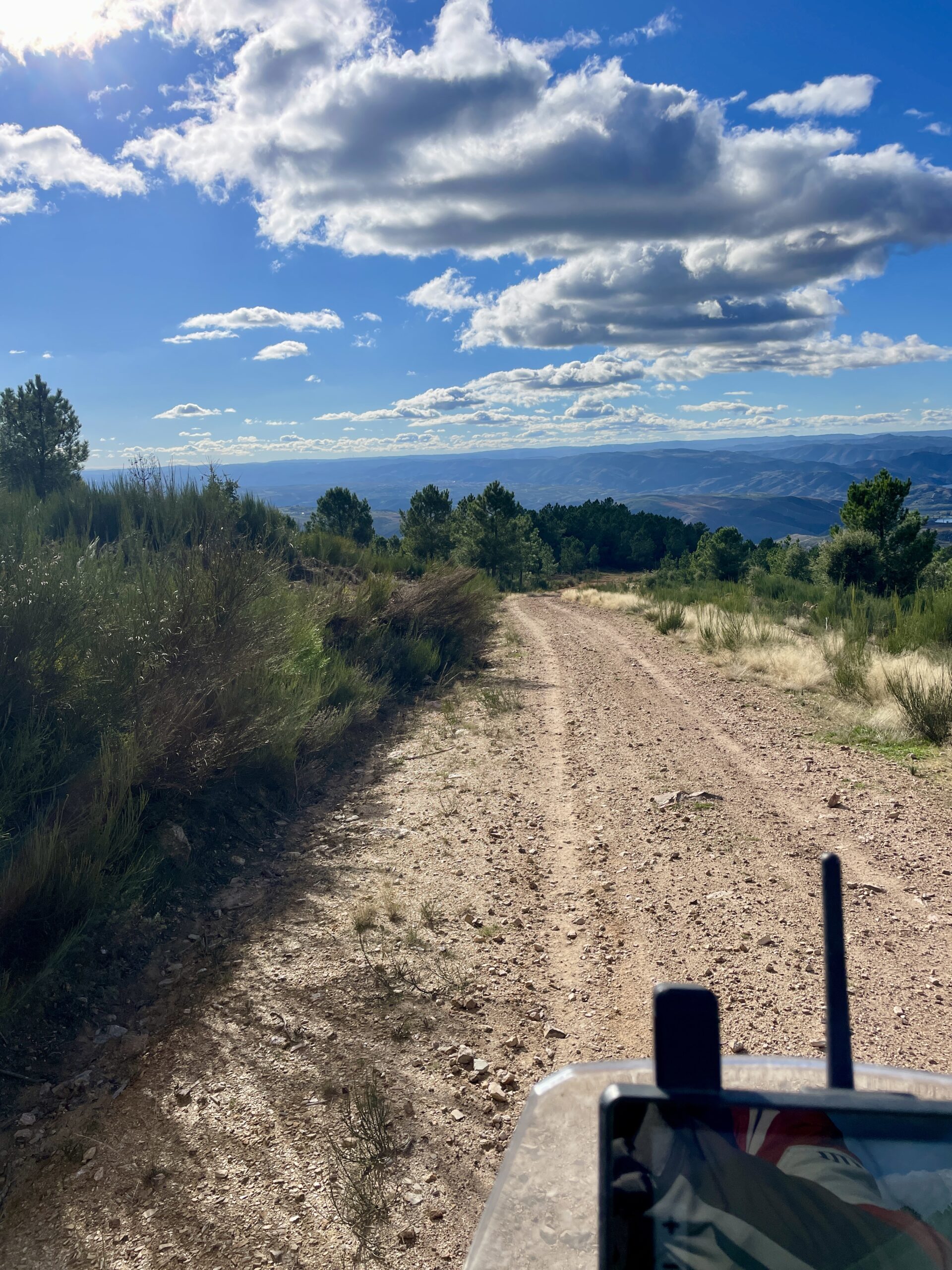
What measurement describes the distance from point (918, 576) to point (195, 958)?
27.0 meters

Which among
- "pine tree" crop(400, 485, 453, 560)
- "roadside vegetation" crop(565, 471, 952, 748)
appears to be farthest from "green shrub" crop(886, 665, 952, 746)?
"pine tree" crop(400, 485, 453, 560)

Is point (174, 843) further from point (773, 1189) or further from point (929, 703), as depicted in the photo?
point (929, 703)

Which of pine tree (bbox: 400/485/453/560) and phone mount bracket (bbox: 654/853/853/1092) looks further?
pine tree (bbox: 400/485/453/560)

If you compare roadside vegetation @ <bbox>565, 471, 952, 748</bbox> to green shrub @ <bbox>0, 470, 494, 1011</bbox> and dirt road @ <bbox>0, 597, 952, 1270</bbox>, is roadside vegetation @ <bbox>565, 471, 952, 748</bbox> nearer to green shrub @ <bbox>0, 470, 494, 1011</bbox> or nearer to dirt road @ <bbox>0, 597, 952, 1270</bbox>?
dirt road @ <bbox>0, 597, 952, 1270</bbox>

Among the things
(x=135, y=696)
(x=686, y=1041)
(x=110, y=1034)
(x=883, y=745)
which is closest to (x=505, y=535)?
(x=883, y=745)

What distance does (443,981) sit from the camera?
4.08 metres

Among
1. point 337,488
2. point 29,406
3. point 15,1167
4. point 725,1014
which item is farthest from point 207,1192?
point 337,488

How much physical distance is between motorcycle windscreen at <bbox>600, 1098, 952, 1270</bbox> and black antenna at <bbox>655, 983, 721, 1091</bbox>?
32 mm

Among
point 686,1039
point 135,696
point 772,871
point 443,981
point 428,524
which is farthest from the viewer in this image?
point 428,524

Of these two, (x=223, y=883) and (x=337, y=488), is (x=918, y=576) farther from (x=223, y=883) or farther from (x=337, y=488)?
(x=337, y=488)

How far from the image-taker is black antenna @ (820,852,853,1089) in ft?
3.36

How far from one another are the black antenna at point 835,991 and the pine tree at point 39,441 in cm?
1714

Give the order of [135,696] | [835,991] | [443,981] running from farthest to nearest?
[135,696] → [443,981] → [835,991]

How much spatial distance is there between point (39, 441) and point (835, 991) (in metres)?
19.4
